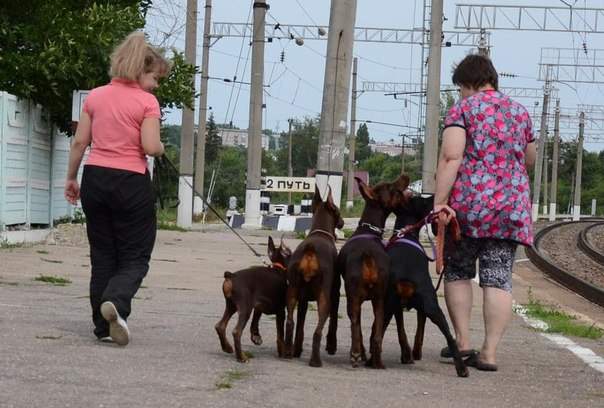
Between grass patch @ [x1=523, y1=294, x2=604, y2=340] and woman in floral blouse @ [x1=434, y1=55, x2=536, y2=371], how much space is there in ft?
9.38

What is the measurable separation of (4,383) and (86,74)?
13.0 m

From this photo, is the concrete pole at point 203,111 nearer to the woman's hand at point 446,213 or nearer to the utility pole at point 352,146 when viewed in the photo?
the utility pole at point 352,146

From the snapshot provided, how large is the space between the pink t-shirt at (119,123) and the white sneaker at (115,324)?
0.91 m

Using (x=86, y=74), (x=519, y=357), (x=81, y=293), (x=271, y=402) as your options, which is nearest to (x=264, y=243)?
(x=86, y=74)

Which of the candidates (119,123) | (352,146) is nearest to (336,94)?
(119,123)

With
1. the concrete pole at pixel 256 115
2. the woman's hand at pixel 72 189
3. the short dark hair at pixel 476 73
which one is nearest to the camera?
the short dark hair at pixel 476 73

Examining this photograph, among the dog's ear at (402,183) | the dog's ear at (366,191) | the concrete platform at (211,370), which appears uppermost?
the dog's ear at (402,183)

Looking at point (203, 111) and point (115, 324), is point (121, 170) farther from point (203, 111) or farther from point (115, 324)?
point (203, 111)

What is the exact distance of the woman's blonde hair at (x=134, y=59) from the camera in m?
7.54

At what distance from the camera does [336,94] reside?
19844 mm

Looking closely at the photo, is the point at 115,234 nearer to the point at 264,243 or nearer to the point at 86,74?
the point at 86,74

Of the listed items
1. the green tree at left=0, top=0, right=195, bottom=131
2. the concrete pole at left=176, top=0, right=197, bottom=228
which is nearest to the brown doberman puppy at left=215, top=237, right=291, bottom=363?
the green tree at left=0, top=0, right=195, bottom=131

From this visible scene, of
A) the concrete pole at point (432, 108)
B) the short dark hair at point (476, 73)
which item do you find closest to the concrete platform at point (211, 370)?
the short dark hair at point (476, 73)

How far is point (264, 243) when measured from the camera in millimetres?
23875
